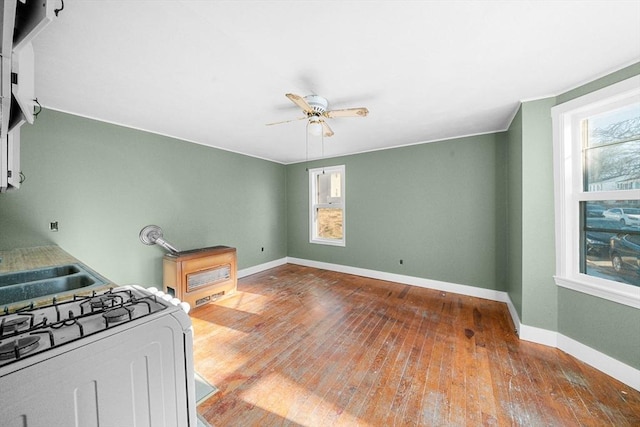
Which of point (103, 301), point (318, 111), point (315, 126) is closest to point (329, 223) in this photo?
point (315, 126)

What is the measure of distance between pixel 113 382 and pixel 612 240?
11.2ft

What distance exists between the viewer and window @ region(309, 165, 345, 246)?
4.90 metres

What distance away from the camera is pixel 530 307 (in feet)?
7.76

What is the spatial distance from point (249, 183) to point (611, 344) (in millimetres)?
4992

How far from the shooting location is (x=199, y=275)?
321 centimetres

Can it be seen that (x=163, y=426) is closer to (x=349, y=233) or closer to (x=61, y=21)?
(x=61, y=21)

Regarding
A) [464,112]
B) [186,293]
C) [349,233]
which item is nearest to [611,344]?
[464,112]

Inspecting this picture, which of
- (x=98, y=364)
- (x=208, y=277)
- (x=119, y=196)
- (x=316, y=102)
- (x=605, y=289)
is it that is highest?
(x=316, y=102)

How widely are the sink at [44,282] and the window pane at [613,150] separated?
379cm

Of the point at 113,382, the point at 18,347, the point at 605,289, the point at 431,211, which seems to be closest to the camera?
the point at 18,347

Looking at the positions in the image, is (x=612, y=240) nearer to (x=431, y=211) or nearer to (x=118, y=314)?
(x=431, y=211)

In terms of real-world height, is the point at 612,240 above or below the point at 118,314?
above

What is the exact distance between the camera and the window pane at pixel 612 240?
1.85 meters

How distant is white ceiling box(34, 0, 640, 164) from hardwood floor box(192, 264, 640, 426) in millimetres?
2453
